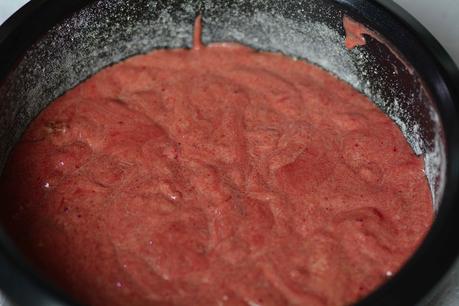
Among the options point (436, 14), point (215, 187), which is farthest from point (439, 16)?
point (215, 187)

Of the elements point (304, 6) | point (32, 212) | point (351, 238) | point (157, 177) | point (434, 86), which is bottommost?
point (32, 212)

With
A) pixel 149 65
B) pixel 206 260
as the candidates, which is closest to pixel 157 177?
pixel 206 260

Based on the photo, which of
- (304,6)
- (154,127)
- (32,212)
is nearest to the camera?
(32,212)

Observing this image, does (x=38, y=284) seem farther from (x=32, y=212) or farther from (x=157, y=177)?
(x=157, y=177)

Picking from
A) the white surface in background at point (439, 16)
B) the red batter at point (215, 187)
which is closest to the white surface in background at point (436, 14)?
the white surface in background at point (439, 16)

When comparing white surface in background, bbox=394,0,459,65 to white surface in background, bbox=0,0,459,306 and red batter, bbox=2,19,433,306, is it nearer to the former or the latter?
white surface in background, bbox=0,0,459,306

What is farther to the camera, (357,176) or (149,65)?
(149,65)

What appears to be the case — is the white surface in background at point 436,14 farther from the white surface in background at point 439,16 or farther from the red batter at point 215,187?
the red batter at point 215,187
